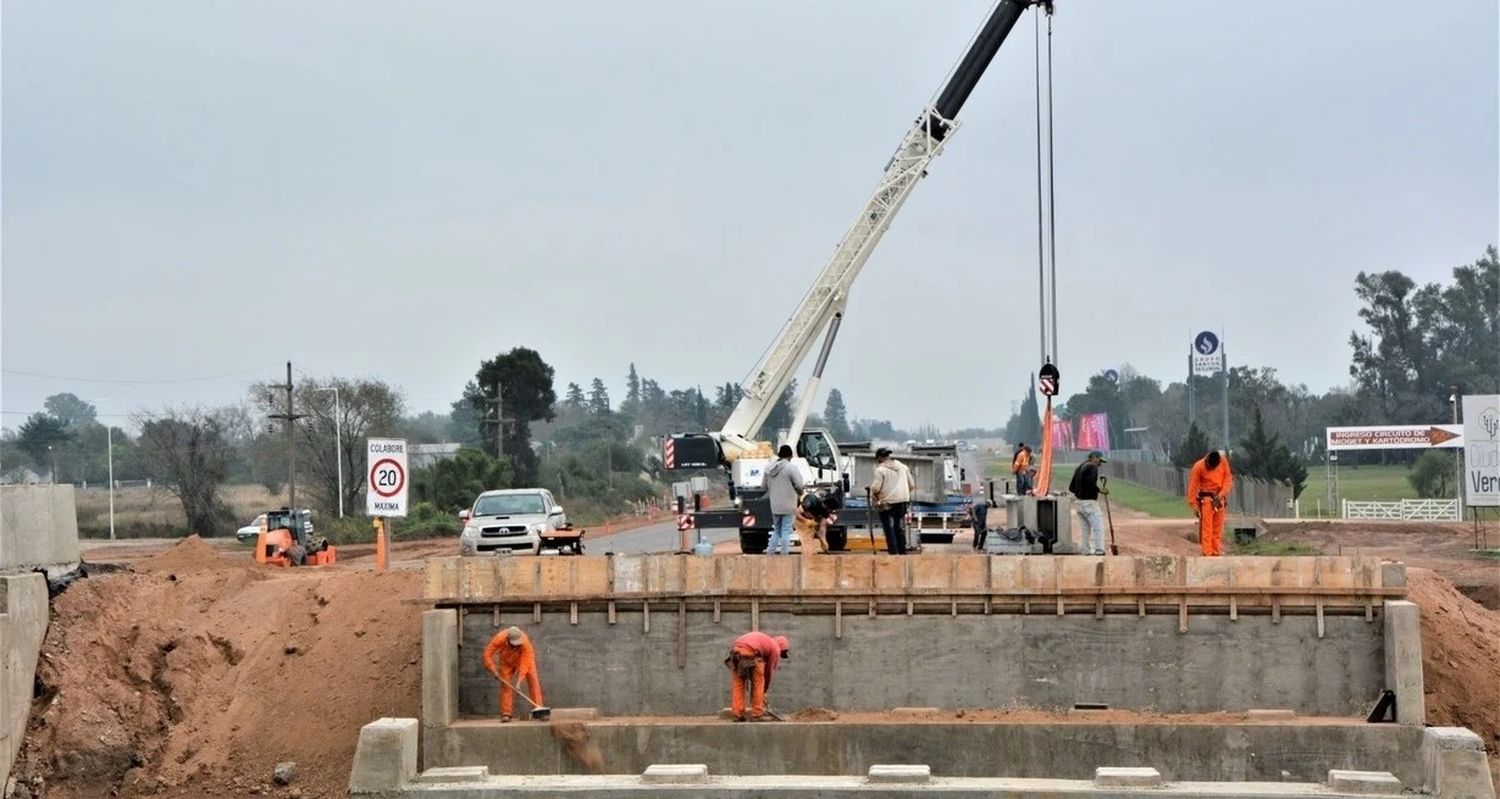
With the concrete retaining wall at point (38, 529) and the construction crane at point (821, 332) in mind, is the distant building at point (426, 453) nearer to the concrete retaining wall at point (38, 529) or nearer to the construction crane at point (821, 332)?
the construction crane at point (821, 332)

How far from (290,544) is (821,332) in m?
11.5

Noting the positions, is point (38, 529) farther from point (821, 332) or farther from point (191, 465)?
point (191, 465)

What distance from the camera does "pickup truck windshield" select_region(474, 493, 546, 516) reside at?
27484 millimetres

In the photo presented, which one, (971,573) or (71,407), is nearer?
(971,573)

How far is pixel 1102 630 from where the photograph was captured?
18406 millimetres

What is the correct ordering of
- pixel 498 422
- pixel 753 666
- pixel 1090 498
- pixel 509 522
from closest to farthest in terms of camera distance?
pixel 753 666 < pixel 1090 498 < pixel 509 522 < pixel 498 422

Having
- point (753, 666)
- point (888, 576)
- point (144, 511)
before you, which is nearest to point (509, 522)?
point (888, 576)

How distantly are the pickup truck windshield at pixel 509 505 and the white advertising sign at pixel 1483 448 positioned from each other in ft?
64.0

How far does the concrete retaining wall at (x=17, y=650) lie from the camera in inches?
709

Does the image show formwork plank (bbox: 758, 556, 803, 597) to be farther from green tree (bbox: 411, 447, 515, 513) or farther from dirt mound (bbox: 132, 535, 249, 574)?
green tree (bbox: 411, 447, 515, 513)

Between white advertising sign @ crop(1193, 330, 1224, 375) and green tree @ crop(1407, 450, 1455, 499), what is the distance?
31.0 ft

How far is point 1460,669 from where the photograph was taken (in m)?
20.2

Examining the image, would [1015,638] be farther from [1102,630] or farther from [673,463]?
[673,463]

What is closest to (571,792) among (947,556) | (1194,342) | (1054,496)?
(947,556)
